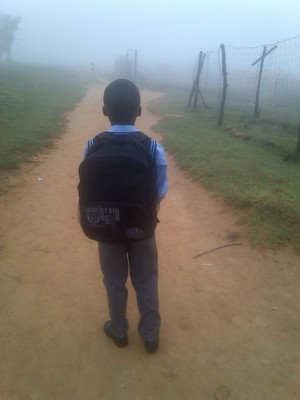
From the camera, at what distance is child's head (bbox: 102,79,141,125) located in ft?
7.43

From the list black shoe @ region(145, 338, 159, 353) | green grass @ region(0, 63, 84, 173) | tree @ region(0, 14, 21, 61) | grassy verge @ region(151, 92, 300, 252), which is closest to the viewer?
black shoe @ region(145, 338, 159, 353)

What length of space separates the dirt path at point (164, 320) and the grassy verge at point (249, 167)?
1.22 feet

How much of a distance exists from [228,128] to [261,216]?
6.95 meters

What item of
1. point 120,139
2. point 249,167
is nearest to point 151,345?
→ point 120,139

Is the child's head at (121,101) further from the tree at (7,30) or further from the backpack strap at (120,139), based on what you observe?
the tree at (7,30)

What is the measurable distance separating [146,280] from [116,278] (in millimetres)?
220

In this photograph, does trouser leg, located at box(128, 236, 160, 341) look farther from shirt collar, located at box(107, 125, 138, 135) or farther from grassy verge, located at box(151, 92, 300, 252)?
grassy verge, located at box(151, 92, 300, 252)

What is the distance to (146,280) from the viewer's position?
261cm

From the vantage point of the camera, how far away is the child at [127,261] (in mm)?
2295

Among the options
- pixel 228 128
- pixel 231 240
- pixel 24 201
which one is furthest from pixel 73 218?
pixel 228 128

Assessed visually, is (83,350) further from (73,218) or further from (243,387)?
(73,218)

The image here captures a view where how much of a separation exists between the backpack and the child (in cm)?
8

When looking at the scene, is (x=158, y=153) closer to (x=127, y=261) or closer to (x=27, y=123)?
(x=127, y=261)

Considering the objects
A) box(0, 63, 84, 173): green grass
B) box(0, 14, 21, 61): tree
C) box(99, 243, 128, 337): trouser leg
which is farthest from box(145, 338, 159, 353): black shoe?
box(0, 14, 21, 61): tree
